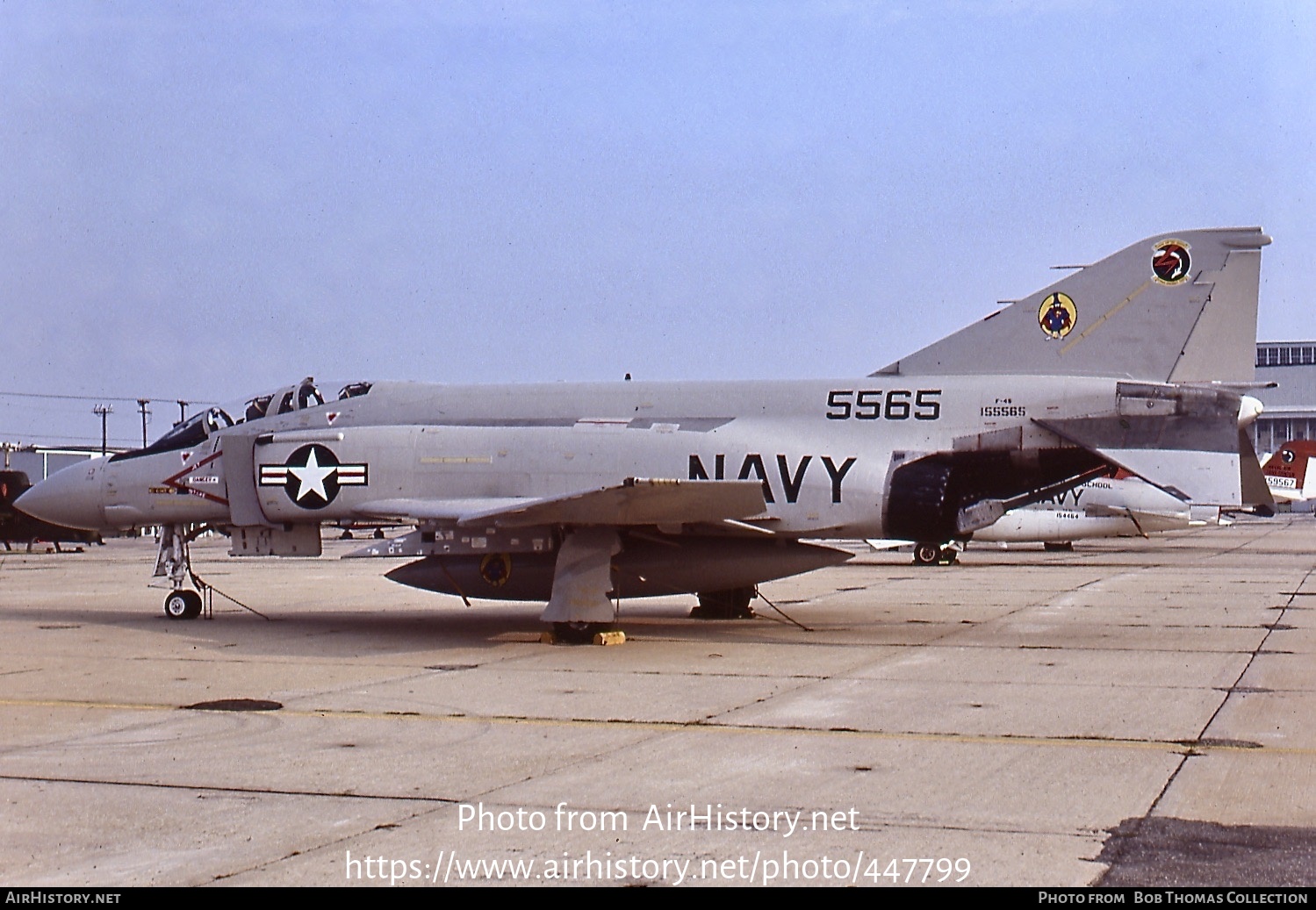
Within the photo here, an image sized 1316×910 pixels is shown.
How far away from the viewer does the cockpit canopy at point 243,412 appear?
54.2 ft

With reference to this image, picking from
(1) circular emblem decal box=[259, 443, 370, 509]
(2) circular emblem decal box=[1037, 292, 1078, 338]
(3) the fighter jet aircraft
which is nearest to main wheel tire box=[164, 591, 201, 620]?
(3) the fighter jet aircraft

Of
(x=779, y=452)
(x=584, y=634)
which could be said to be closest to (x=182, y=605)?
(x=584, y=634)

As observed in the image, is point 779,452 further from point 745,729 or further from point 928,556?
point 928,556

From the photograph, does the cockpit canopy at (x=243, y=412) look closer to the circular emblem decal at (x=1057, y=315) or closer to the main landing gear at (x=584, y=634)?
the main landing gear at (x=584, y=634)

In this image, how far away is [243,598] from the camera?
21469mm

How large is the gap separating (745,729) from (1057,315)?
7575mm

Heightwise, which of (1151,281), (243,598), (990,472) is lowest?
(243,598)

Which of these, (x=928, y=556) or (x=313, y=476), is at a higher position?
(x=313, y=476)

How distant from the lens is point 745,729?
895cm

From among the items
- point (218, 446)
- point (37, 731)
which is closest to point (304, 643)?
point (218, 446)

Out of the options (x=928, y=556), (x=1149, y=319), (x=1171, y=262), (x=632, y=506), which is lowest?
(x=928, y=556)

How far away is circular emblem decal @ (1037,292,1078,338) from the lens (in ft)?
47.3

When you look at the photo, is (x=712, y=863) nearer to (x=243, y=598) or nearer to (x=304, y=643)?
(x=304, y=643)
